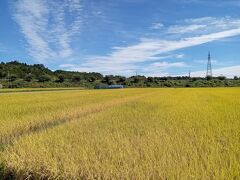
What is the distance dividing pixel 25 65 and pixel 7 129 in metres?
95.8

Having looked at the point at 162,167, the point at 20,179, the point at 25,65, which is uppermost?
the point at 25,65

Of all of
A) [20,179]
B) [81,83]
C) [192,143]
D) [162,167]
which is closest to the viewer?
[162,167]

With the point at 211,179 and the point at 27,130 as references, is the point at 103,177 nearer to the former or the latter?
the point at 211,179

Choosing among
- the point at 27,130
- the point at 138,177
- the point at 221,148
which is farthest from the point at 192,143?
the point at 27,130

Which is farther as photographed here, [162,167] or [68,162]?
[68,162]

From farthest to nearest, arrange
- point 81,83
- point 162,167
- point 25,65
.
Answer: point 25,65 < point 81,83 < point 162,167

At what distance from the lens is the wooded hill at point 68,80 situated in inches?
2911

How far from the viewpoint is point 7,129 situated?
24.6 ft

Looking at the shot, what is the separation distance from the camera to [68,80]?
88.5 metres

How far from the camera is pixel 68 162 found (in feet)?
13.6

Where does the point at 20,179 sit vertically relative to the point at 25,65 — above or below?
below

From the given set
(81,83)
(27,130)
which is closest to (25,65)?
(81,83)

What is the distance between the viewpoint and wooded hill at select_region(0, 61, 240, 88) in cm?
7394

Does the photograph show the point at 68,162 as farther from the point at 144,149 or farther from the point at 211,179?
the point at 211,179
